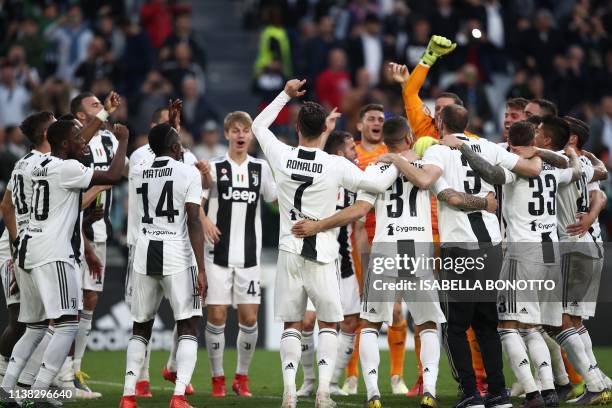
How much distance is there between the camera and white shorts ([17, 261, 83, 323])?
1064 cm

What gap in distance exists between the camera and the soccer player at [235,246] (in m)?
12.5

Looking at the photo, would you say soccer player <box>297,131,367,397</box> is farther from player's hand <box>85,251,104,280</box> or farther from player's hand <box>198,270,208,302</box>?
player's hand <box>85,251,104,280</box>

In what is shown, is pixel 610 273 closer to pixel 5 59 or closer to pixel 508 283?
pixel 508 283

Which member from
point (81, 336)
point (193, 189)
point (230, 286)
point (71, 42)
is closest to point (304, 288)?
point (193, 189)

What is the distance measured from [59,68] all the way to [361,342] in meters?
12.7

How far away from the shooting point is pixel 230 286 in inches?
496

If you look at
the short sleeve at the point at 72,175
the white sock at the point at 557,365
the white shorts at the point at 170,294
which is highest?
Result: the short sleeve at the point at 72,175

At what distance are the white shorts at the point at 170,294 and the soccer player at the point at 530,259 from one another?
9.46 ft

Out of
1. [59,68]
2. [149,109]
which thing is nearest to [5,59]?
[59,68]

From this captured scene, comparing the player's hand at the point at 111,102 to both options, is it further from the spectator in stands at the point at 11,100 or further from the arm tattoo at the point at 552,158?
the spectator in stands at the point at 11,100

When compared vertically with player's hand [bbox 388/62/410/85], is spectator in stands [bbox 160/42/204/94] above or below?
above

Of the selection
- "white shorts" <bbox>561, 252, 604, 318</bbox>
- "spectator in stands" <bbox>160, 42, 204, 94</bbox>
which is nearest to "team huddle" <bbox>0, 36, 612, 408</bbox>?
"white shorts" <bbox>561, 252, 604, 318</bbox>

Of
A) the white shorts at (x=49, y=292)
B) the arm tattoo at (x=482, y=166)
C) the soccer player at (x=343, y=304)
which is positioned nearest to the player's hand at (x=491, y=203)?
the arm tattoo at (x=482, y=166)

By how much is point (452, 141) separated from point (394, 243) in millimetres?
1091
